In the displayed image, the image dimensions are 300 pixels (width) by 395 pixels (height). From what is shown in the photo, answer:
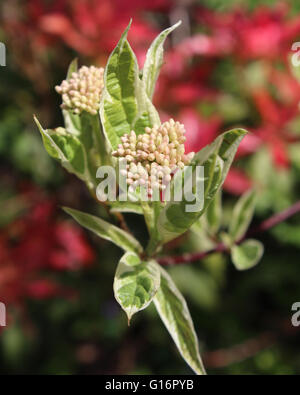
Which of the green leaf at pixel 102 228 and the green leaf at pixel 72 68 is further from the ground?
the green leaf at pixel 72 68

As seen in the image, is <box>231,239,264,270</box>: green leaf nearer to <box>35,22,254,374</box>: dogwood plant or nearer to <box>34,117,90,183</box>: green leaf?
<box>35,22,254,374</box>: dogwood plant

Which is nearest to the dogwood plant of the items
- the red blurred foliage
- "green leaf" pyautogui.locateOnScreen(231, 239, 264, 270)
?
"green leaf" pyautogui.locateOnScreen(231, 239, 264, 270)

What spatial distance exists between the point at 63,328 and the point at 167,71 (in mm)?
771

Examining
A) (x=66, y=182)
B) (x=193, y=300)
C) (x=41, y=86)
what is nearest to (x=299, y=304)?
(x=193, y=300)

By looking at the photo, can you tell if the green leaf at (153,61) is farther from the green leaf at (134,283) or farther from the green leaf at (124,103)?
the green leaf at (134,283)

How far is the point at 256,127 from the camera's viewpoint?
121 cm

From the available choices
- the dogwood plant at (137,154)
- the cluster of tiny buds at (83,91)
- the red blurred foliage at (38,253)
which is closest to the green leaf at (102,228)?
the dogwood plant at (137,154)

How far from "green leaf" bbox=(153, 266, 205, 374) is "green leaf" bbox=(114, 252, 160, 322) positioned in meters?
0.03

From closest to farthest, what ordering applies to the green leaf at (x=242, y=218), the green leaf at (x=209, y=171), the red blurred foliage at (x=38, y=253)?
the green leaf at (x=209, y=171)
the green leaf at (x=242, y=218)
the red blurred foliage at (x=38, y=253)

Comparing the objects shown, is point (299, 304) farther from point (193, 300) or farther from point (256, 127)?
point (256, 127)

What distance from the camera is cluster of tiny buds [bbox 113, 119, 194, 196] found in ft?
1.31

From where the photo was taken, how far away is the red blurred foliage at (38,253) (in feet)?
3.76

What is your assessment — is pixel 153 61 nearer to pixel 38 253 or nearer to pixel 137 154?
pixel 137 154

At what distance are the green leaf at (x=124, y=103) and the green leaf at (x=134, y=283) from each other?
13 cm
